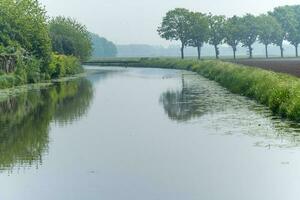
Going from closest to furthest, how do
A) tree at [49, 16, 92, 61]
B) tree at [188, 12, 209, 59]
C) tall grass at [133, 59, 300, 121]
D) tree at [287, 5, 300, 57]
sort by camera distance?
tall grass at [133, 59, 300, 121]
tree at [49, 16, 92, 61]
tree at [188, 12, 209, 59]
tree at [287, 5, 300, 57]

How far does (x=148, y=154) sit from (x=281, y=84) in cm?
1696

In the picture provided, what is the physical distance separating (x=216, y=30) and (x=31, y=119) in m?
136

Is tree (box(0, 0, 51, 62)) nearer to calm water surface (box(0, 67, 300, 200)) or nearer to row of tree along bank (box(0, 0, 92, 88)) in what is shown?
row of tree along bank (box(0, 0, 92, 88))

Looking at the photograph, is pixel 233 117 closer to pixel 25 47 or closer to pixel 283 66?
pixel 283 66

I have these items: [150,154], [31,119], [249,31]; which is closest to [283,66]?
[31,119]

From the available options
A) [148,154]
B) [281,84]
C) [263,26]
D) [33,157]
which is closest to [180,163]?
[148,154]

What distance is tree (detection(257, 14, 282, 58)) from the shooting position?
531ft

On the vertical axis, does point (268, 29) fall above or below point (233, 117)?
above

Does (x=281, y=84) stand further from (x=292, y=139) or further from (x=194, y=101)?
(x=292, y=139)

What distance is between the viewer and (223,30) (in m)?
162

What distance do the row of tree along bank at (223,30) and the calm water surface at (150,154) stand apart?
122m

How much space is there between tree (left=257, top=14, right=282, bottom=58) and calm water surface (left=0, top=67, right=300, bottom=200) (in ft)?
421

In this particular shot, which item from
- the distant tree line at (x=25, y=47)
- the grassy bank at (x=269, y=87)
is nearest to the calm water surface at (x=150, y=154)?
the grassy bank at (x=269, y=87)

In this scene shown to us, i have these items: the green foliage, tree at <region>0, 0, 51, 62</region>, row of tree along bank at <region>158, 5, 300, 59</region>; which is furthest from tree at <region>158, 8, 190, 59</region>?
tree at <region>0, 0, 51, 62</region>
